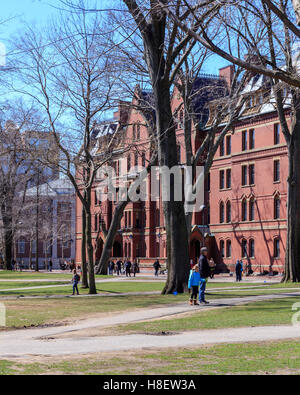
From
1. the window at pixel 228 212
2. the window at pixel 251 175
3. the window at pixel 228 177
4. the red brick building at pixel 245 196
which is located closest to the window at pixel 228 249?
the red brick building at pixel 245 196

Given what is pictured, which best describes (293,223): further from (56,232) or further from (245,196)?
(56,232)

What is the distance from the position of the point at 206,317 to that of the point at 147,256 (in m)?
57.5

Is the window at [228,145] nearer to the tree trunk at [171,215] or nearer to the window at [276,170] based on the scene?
the window at [276,170]

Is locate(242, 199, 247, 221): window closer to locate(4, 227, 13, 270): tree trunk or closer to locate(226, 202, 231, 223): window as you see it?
locate(226, 202, 231, 223): window

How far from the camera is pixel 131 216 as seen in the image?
7919 centimetres

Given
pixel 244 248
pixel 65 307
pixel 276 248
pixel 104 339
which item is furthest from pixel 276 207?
pixel 104 339

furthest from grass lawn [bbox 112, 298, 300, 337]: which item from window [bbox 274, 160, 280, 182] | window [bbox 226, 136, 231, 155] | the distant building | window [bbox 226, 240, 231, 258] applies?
the distant building

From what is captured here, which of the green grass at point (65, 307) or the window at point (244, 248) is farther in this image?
the window at point (244, 248)

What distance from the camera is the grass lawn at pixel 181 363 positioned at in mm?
9492

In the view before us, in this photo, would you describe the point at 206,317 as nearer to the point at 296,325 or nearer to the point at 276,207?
the point at 296,325

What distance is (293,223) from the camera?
37.2 m

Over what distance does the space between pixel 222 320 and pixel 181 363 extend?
7.38 meters

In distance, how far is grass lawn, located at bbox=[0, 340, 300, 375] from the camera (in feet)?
31.1

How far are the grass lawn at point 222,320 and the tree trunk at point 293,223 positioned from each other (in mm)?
15533
